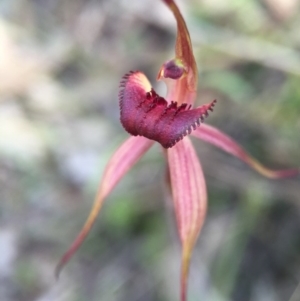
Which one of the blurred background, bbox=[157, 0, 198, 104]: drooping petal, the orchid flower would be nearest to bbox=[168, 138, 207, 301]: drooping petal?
the orchid flower

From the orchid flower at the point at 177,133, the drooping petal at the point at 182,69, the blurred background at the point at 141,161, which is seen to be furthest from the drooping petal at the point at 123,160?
the blurred background at the point at 141,161

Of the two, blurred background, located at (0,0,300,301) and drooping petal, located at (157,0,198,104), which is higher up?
drooping petal, located at (157,0,198,104)

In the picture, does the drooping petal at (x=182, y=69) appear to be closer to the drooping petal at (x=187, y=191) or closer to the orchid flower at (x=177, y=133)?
the orchid flower at (x=177, y=133)

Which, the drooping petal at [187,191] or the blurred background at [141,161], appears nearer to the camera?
the drooping petal at [187,191]

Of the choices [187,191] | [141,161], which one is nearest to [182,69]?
[187,191]

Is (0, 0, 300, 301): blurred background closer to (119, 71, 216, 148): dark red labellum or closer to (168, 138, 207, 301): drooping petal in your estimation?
(168, 138, 207, 301): drooping petal

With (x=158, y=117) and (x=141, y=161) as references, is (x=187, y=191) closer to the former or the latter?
(x=158, y=117)
